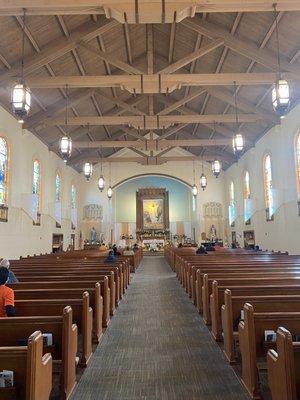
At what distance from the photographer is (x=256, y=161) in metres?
15.1

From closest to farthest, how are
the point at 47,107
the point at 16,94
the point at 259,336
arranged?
1. the point at 259,336
2. the point at 16,94
3. the point at 47,107

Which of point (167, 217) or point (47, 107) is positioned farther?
point (167, 217)

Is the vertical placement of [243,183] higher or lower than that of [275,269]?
higher

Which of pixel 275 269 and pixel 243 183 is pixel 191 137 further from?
pixel 275 269

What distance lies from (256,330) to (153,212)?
2090 centimetres

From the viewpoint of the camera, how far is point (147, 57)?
413 inches

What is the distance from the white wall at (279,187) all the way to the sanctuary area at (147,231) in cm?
8

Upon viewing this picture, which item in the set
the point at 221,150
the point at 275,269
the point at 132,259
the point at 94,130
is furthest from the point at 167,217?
the point at 275,269

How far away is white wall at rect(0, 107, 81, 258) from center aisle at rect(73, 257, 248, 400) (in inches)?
262

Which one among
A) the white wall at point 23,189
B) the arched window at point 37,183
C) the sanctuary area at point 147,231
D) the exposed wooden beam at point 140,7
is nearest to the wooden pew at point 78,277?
the sanctuary area at point 147,231

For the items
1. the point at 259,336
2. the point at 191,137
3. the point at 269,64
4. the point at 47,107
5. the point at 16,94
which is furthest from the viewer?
the point at 191,137

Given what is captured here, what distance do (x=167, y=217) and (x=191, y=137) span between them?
6.85 metres

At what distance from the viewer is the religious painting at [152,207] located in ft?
76.9

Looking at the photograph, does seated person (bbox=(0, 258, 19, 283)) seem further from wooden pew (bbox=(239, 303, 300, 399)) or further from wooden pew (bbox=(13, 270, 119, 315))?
wooden pew (bbox=(239, 303, 300, 399))
